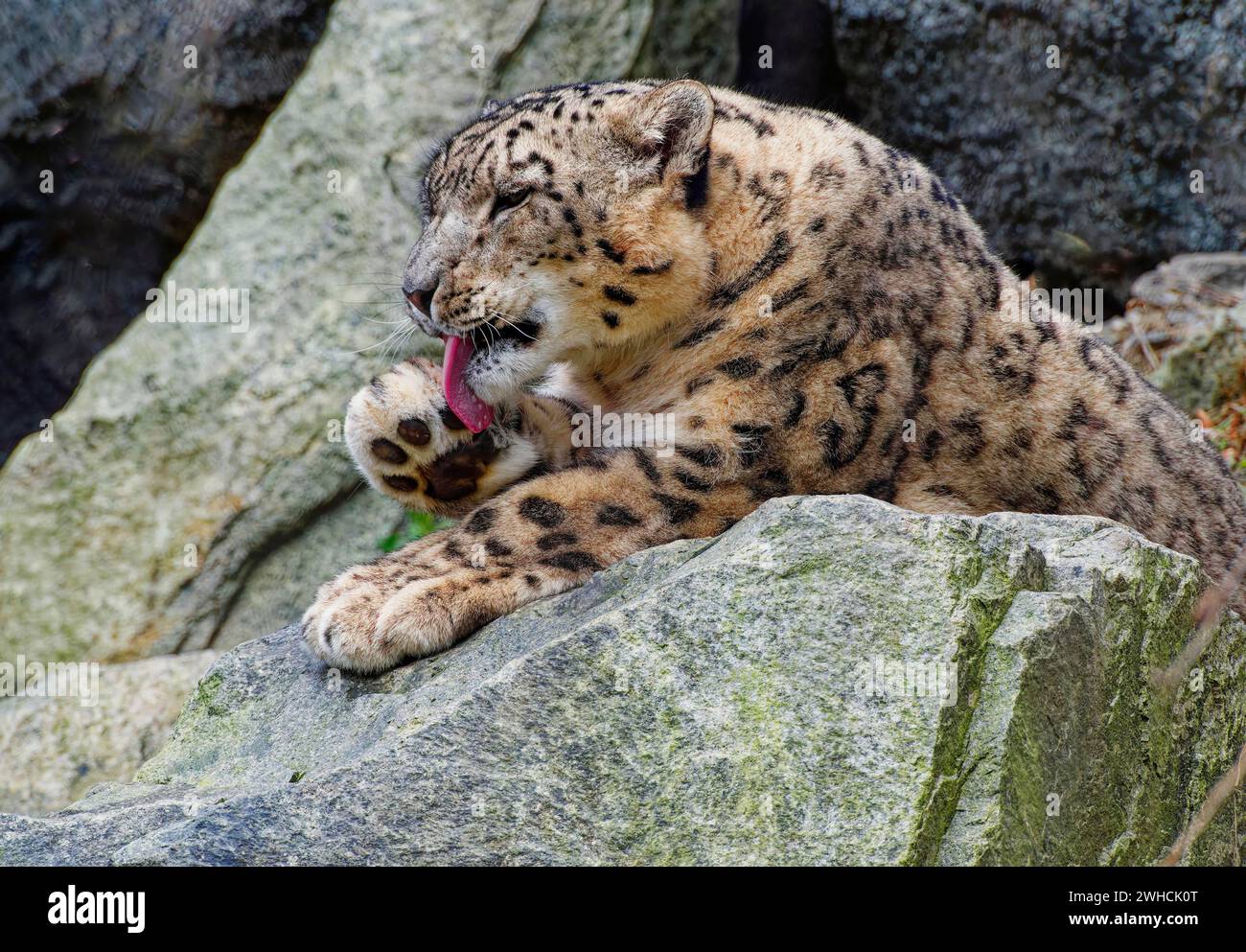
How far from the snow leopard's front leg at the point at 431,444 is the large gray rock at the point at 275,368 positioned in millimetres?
3156

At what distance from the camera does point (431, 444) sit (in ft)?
15.0

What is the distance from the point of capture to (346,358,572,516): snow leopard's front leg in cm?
454

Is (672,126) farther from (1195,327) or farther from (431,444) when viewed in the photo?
(1195,327)

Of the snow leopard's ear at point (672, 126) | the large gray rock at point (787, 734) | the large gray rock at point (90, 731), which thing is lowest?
the large gray rock at point (90, 731)

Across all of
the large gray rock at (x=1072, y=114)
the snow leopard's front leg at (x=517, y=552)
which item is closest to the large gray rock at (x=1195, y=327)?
the large gray rock at (x=1072, y=114)

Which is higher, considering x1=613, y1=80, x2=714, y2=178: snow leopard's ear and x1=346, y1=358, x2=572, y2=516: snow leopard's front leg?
x1=613, y1=80, x2=714, y2=178: snow leopard's ear

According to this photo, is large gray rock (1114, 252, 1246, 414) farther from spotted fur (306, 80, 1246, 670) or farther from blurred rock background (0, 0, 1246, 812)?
spotted fur (306, 80, 1246, 670)

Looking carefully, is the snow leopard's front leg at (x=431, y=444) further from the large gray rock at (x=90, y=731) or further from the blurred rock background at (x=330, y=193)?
the blurred rock background at (x=330, y=193)

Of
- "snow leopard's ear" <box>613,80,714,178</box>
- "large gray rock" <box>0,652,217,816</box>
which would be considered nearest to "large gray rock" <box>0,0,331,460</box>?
"large gray rock" <box>0,652,217,816</box>

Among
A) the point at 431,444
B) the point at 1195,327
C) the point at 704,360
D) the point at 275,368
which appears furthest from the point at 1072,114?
the point at 431,444

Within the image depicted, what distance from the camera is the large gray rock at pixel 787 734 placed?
3.15 meters

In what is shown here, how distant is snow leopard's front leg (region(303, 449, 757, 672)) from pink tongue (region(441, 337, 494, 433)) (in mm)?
372

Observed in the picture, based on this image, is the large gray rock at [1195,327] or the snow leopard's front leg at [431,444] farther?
the large gray rock at [1195,327]
